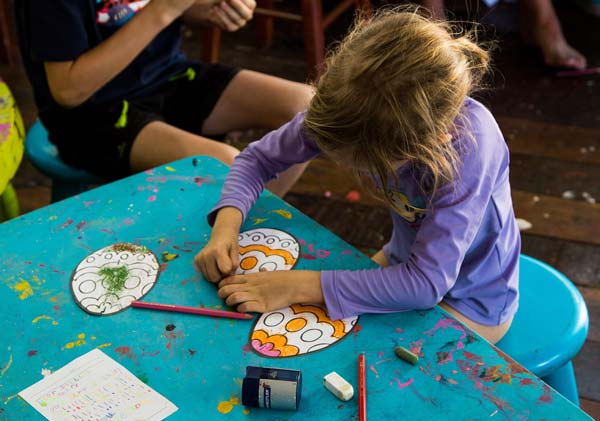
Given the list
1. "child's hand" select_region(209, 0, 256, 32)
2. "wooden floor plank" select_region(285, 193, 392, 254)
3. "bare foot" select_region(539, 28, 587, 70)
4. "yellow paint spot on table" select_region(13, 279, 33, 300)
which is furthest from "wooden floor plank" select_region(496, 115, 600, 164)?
"yellow paint spot on table" select_region(13, 279, 33, 300)

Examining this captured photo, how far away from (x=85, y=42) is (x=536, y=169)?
1.32m

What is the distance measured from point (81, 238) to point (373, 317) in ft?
1.35

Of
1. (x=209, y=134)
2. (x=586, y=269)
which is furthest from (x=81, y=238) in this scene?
(x=586, y=269)

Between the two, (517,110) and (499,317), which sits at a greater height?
(499,317)

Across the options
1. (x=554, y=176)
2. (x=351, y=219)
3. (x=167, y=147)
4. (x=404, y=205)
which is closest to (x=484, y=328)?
(x=404, y=205)

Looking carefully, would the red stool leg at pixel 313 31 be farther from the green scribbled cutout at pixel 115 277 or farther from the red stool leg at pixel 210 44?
the green scribbled cutout at pixel 115 277

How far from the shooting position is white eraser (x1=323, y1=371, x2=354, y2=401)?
2.36 ft

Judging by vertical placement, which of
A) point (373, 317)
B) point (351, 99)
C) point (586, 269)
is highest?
point (351, 99)

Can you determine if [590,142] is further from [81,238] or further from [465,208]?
[81,238]

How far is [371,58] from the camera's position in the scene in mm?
816

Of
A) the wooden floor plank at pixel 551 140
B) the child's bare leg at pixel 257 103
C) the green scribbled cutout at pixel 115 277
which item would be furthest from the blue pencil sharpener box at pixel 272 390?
the wooden floor plank at pixel 551 140

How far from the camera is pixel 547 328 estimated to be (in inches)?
40.6

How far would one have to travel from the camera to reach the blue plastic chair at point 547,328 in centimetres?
99

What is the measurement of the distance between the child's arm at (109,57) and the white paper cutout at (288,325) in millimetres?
586
